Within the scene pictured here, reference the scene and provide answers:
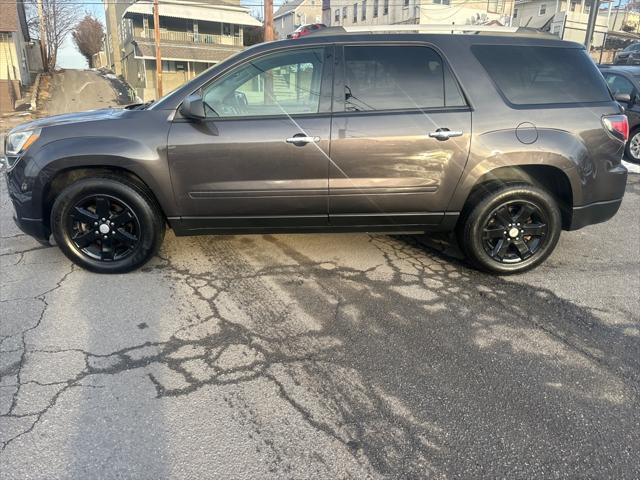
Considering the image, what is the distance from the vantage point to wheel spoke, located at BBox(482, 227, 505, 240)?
12.8ft

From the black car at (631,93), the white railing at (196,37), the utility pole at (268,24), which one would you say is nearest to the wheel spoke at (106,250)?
the black car at (631,93)

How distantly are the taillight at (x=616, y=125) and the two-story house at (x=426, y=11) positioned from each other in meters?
30.5

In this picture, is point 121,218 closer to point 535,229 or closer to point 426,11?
point 535,229

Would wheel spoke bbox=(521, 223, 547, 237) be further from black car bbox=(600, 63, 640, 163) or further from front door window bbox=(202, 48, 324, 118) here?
black car bbox=(600, 63, 640, 163)

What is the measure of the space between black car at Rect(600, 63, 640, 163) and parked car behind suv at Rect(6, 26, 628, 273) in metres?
5.73

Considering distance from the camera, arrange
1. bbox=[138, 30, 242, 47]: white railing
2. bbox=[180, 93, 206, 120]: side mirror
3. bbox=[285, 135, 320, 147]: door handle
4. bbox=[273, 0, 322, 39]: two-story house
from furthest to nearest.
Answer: bbox=[273, 0, 322, 39]: two-story house
bbox=[138, 30, 242, 47]: white railing
bbox=[285, 135, 320, 147]: door handle
bbox=[180, 93, 206, 120]: side mirror

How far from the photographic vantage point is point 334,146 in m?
3.60

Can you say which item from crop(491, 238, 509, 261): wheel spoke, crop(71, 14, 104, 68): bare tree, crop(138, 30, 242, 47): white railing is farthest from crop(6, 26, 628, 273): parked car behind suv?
crop(71, 14, 104, 68): bare tree

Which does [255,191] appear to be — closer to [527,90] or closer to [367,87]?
[367,87]

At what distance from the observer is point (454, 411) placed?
2.41m

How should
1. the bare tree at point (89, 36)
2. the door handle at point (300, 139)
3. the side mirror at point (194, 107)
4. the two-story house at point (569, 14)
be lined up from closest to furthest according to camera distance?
the side mirror at point (194, 107) < the door handle at point (300, 139) < the two-story house at point (569, 14) < the bare tree at point (89, 36)

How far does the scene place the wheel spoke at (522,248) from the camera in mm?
3939

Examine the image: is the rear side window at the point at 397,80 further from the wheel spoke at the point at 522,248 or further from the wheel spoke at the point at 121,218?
the wheel spoke at the point at 121,218

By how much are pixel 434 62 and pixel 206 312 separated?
2.61 meters
